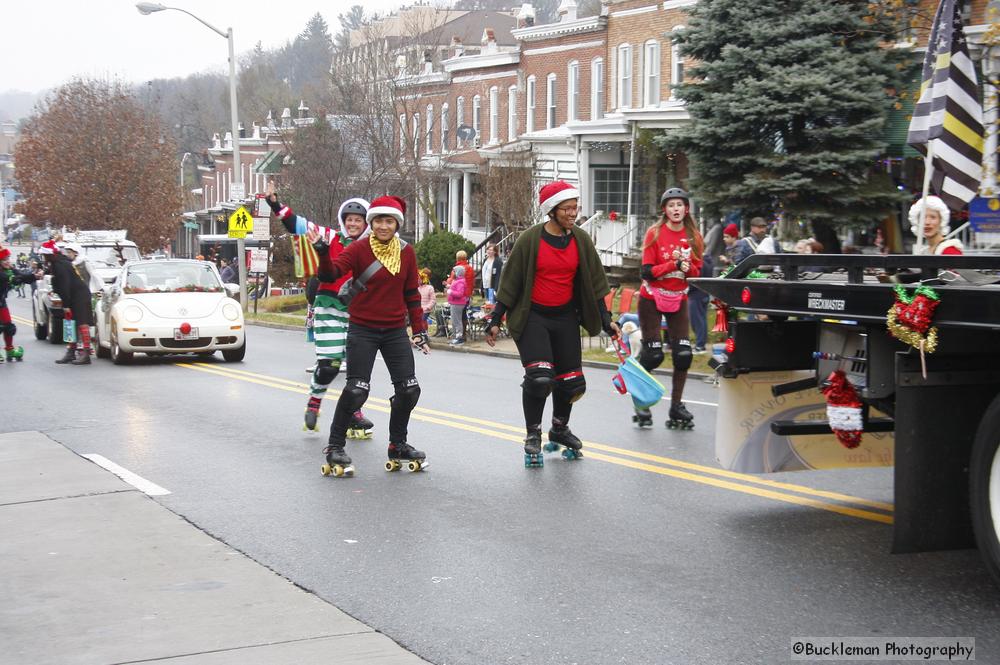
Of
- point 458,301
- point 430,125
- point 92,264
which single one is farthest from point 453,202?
point 458,301

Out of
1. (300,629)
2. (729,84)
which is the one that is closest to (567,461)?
(300,629)

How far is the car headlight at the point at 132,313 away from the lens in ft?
61.8

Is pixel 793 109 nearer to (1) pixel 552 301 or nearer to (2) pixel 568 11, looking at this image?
(1) pixel 552 301

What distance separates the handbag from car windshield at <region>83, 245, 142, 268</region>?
22.8 m

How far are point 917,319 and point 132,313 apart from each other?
50.6 feet

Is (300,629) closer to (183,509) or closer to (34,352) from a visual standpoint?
(183,509)

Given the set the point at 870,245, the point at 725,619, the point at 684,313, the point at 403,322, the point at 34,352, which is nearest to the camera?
the point at 725,619

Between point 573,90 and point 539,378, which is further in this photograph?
point 573,90

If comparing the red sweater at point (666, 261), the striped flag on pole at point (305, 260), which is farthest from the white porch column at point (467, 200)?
the red sweater at point (666, 261)

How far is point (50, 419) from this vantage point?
1277 centimetres

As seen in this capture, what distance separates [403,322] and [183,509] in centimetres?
216

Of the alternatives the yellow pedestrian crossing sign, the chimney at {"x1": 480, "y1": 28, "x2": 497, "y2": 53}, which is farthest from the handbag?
the chimney at {"x1": 480, "y1": 28, "x2": 497, "y2": 53}

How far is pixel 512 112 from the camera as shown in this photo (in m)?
45.9

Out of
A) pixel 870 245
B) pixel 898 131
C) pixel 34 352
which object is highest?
pixel 898 131
